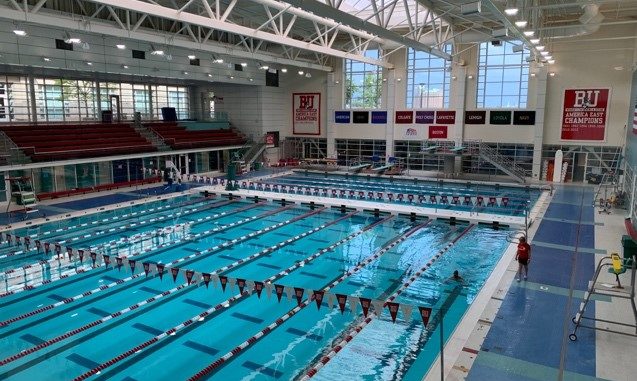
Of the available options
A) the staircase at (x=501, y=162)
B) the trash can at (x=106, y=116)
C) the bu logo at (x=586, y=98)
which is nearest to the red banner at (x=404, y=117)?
the staircase at (x=501, y=162)

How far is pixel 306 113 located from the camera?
3084cm

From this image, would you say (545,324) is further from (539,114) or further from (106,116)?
(106,116)

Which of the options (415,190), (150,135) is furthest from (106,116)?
(415,190)

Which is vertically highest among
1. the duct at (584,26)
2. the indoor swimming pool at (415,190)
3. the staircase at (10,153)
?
the duct at (584,26)

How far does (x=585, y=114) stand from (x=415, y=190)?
937 cm

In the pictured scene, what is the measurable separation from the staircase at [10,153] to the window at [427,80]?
19.3 m

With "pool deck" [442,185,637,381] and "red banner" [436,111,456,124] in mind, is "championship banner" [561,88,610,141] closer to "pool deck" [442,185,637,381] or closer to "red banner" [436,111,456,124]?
"red banner" [436,111,456,124]

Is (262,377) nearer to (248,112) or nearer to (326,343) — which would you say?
(326,343)

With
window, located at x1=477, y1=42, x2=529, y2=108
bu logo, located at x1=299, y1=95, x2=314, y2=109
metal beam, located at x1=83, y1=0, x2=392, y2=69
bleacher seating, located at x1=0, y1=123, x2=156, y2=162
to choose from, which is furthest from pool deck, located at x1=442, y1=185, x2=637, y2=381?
bu logo, located at x1=299, y1=95, x2=314, y2=109

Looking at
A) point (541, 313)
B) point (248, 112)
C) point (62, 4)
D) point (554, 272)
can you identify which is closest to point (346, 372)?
point (541, 313)

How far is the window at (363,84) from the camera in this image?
28.2 meters

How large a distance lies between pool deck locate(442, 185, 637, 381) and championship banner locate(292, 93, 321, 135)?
65.4ft

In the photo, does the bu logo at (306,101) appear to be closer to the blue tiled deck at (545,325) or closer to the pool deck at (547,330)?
the blue tiled deck at (545,325)

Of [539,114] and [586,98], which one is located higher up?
[586,98]
